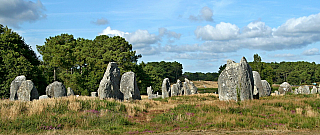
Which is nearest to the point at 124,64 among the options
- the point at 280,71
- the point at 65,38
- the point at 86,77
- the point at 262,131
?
the point at 86,77

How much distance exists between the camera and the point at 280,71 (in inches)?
3962

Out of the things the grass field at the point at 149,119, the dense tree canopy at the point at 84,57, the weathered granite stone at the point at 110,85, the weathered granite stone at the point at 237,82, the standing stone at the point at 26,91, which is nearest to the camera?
the grass field at the point at 149,119

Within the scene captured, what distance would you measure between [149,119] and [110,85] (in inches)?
269

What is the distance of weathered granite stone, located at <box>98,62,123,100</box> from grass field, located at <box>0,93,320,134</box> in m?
3.43

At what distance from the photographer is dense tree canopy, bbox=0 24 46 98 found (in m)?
29.2

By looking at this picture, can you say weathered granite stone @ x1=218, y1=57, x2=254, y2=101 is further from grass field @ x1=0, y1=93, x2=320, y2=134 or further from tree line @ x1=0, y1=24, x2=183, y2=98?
tree line @ x1=0, y1=24, x2=183, y2=98

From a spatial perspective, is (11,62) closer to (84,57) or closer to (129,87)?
(84,57)

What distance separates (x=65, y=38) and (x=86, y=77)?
424 inches

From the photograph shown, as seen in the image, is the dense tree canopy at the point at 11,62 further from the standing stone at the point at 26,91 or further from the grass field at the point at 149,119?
the grass field at the point at 149,119

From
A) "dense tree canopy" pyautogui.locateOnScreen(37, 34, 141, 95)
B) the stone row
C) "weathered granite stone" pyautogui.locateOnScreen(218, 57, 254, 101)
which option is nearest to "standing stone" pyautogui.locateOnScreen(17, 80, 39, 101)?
"weathered granite stone" pyautogui.locateOnScreen(218, 57, 254, 101)

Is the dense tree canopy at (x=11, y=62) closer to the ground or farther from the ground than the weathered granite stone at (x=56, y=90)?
farther from the ground

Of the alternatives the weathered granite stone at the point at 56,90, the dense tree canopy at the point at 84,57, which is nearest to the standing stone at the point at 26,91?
the weathered granite stone at the point at 56,90

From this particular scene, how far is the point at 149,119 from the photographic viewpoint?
12.1 metres

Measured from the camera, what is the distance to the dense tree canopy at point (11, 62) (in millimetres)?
29188
